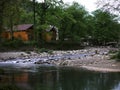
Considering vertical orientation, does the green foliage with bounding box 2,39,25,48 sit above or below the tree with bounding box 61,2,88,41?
below

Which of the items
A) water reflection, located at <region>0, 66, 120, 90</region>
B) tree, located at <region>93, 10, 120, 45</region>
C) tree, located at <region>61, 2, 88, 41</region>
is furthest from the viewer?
tree, located at <region>93, 10, 120, 45</region>

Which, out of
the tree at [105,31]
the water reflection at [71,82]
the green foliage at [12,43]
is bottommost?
the water reflection at [71,82]

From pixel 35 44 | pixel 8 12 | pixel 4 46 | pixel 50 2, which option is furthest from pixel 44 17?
pixel 8 12

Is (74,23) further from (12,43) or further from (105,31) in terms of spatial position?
(12,43)

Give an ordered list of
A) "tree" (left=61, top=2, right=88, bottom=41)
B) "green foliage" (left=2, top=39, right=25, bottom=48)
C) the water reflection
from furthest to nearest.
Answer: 1. "tree" (left=61, top=2, right=88, bottom=41)
2. "green foliage" (left=2, top=39, right=25, bottom=48)
3. the water reflection

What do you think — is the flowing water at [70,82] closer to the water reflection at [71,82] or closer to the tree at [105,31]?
the water reflection at [71,82]

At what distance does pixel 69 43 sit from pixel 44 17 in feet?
29.2

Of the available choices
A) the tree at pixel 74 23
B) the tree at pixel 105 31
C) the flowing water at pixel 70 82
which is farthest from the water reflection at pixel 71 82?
the tree at pixel 105 31

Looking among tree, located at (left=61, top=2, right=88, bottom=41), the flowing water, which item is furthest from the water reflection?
tree, located at (left=61, top=2, right=88, bottom=41)

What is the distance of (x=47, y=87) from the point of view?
24.4 meters

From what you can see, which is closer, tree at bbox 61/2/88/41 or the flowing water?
the flowing water

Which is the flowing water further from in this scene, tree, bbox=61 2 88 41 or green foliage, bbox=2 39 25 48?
tree, bbox=61 2 88 41

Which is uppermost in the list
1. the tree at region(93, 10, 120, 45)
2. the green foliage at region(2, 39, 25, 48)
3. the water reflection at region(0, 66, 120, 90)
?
the tree at region(93, 10, 120, 45)

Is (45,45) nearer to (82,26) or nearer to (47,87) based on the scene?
(82,26)
